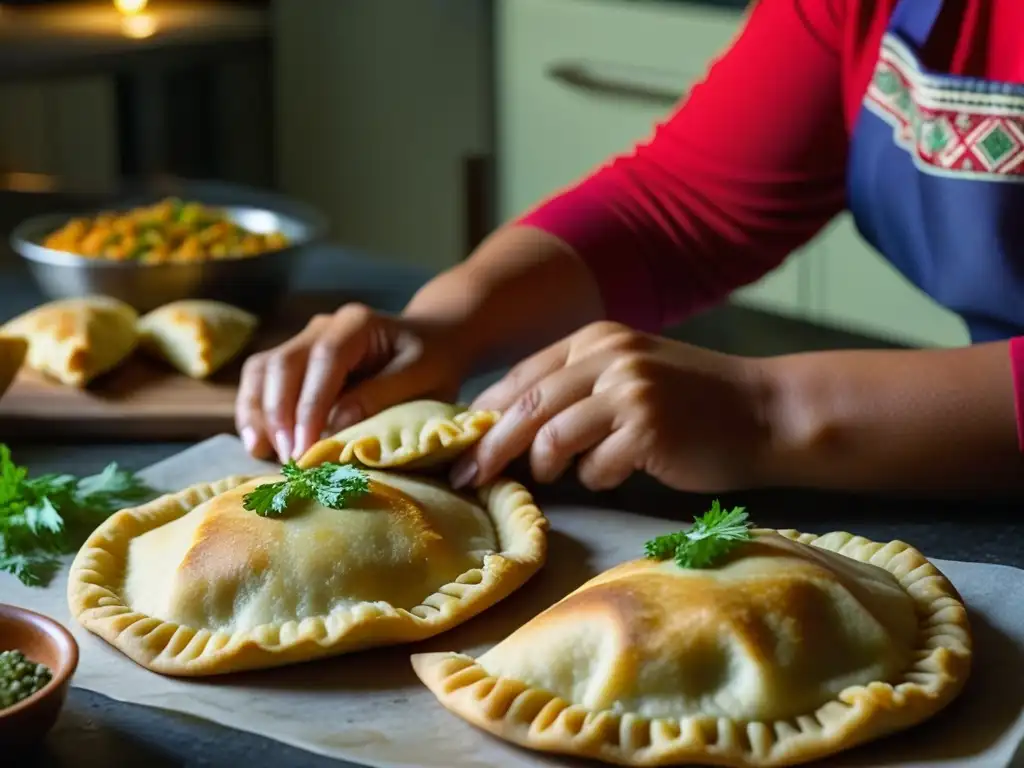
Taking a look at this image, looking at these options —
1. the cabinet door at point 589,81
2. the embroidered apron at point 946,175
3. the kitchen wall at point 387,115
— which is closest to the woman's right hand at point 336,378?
the embroidered apron at point 946,175

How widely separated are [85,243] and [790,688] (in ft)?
4.70

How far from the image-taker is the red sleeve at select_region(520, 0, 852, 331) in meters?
1.73

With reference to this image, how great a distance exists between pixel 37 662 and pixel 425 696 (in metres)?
0.28

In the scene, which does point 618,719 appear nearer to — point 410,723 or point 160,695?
point 410,723

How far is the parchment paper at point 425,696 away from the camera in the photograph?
0.97 metres

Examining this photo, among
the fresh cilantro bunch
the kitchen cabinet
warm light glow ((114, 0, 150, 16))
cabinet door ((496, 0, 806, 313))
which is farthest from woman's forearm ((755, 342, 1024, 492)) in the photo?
warm light glow ((114, 0, 150, 16))

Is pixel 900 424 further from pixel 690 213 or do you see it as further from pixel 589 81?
pixel 589 81

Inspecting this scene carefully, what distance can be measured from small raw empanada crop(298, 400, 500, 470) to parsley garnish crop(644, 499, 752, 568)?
12.3 inches

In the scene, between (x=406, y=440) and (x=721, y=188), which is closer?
(x=406, y=440)

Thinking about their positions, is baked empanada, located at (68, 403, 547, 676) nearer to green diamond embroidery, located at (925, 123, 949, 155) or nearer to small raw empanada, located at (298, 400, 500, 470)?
small raw empanada, located at (298, 400, 500, 470)

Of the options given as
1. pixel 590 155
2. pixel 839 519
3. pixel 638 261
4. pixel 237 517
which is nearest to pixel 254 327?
pixel 638 261

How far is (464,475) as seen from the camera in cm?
139

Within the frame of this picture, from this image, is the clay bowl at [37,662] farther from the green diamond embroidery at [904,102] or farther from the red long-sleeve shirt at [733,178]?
the green diamond embroidery at [904,102]

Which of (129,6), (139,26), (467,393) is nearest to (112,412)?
(467,393)
